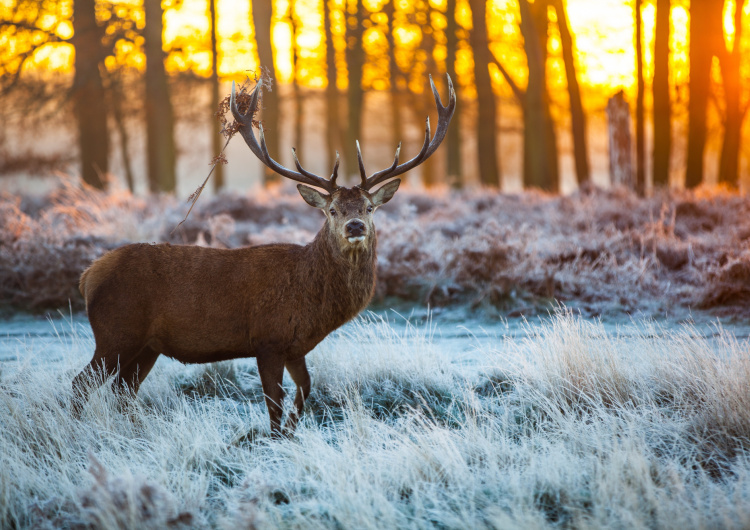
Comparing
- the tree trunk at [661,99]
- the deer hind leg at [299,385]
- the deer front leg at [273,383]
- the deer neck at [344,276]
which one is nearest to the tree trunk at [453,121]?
the tree trunk at [661,99]

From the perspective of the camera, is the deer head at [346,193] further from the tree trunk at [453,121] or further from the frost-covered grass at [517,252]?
the tree trunk at [453,121]

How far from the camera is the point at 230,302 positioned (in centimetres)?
495

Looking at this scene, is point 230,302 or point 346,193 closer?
point 230,302

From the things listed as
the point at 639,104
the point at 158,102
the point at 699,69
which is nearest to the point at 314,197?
the point at 699,69

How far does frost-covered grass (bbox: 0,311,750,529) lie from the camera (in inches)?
138

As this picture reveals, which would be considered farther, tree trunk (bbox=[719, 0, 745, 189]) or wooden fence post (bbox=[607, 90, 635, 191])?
tree trunk (bbox=[719, 0, 745, 189])

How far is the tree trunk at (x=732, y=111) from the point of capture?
59.4 feet

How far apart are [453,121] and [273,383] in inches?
713

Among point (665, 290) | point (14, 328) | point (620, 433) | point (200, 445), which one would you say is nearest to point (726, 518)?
point (620, 433)

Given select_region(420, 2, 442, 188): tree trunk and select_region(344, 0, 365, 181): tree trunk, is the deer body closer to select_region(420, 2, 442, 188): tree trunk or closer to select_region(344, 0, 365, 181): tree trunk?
select_region(344, 0, 365, 181): tree trunk

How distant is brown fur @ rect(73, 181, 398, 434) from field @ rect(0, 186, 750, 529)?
45 cm

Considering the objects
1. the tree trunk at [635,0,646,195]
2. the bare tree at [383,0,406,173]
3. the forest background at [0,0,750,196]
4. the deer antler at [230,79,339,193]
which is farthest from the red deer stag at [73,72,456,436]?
the bare tree at [383,0,406,173]

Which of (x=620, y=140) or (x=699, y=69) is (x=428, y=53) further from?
(x=699, y=69)

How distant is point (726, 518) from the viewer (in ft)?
10.3
